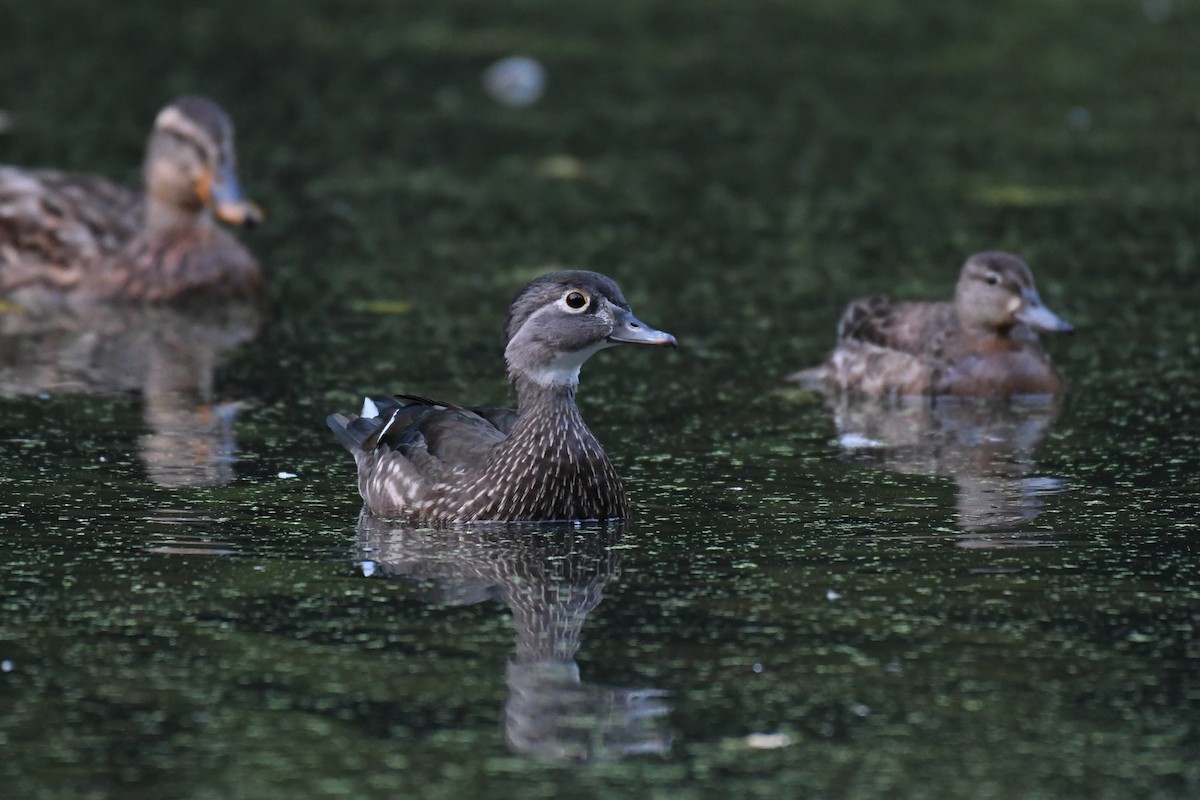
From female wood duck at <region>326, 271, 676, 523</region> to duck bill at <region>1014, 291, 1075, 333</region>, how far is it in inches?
121

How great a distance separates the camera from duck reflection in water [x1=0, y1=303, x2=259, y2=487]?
9.04 metres

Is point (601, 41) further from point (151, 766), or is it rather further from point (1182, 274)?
point (151, 766)

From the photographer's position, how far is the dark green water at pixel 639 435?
5.76 metres

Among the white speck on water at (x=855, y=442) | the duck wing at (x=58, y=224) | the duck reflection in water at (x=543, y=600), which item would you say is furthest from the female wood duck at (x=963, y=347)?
the duck wing at (x=58, y=224)

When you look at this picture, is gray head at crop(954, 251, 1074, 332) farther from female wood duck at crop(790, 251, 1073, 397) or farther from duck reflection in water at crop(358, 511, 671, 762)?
duck reflection in water at crop(358, 511, 671, 762)

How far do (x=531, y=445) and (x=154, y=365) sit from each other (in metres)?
3.44

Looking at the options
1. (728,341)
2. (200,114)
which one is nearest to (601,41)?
(200,114)

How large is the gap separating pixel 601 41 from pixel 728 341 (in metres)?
7.91

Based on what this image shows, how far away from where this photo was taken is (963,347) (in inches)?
423

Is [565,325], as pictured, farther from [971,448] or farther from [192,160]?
[192,160]

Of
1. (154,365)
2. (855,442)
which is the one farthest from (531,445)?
(154,365)

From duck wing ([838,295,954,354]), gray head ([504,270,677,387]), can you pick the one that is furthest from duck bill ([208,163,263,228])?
gray head ([504,270,677,387])

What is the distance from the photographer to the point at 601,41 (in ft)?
61.5

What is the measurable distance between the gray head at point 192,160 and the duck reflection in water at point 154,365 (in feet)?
2.41
